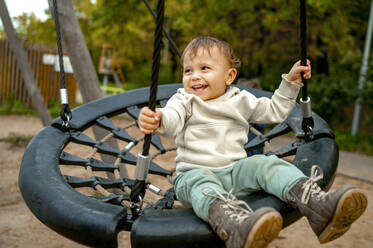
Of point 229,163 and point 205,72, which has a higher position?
point 205,72

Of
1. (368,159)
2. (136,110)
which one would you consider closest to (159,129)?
(136,110)

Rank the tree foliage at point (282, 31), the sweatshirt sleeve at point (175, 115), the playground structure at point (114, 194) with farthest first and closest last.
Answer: the tree foliage at point (282, 31) → the sweatshirt sleeve at point (175, 115) → the playground structure at point (114, 194)

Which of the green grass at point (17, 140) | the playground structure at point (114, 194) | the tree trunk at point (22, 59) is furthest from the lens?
the green grass at point (17, 140)

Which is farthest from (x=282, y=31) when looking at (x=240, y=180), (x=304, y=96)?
(x=240, y=180)

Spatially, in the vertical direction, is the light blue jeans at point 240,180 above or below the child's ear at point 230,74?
below

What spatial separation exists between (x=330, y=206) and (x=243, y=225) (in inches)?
10.4

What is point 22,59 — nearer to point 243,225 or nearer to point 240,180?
point 240,180

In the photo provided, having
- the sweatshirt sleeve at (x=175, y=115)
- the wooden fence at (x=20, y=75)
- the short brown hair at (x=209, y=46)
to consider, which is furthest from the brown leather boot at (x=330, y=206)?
the wooden fence at (x=20, y=75)

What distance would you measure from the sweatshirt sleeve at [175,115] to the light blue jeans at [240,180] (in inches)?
6.4

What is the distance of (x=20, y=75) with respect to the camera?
7.11m

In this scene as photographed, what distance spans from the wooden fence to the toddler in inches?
249

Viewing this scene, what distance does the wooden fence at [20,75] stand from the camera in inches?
279

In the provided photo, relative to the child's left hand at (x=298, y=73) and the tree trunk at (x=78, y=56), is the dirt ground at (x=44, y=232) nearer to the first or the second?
the tree trunk at (x=78, y=56)

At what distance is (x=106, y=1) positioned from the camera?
7.20 metres
